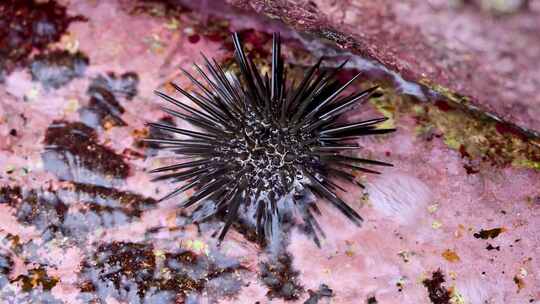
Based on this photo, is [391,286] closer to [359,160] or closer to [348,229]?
[348,229]

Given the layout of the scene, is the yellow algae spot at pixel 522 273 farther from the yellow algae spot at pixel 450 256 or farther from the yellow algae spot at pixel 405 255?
the yellow algae spot at pixel 405 255

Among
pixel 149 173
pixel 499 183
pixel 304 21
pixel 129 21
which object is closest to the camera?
pixel 304 21

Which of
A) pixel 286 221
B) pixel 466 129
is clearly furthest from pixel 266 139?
pixel 466 129

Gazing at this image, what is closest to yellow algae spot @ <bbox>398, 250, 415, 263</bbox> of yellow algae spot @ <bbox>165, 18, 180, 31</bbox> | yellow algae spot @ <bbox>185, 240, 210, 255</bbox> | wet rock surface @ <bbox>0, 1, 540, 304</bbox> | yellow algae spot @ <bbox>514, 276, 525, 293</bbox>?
wet rock surface @ <bbox>0, 1, 540, 304</bbox>

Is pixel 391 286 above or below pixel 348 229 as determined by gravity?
below

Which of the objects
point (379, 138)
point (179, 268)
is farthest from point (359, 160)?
point (179, 268)

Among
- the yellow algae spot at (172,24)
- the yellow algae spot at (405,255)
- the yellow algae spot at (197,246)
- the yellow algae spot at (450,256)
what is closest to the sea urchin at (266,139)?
the yellow algae spot at (197,246)
